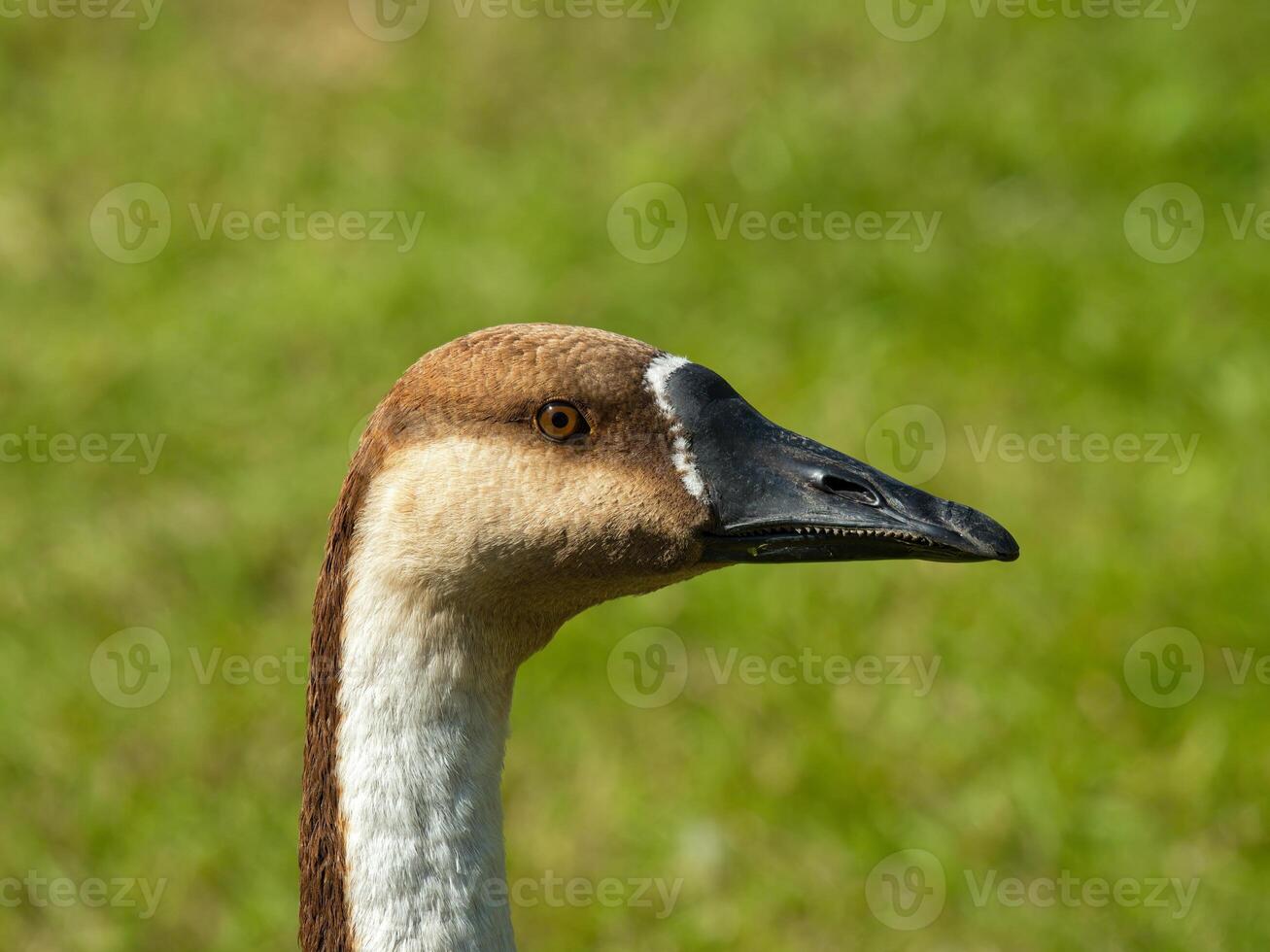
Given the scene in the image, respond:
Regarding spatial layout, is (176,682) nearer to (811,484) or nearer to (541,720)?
(541,720)

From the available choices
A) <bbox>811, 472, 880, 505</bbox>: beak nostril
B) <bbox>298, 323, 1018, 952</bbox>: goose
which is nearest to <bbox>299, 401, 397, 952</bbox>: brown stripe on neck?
<bbox>298, 323, 1018, 952</bbox>: goose

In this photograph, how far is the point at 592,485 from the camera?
2594 mm

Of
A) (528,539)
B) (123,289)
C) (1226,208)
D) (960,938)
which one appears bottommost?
(960,938)

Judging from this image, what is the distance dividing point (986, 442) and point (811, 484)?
322 centimetres

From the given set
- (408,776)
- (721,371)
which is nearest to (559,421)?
(408,776)

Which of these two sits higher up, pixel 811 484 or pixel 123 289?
pixel 123 289

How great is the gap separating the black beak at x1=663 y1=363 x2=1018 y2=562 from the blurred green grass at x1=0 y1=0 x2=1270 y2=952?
2.07 metres

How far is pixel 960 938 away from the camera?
425 centimetres

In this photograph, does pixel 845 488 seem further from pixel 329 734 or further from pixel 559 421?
pixel 329 734

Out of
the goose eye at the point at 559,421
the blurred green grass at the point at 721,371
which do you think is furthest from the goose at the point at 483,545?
the blurred green grass at the point at 721,371

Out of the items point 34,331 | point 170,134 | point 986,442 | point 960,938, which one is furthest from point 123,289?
point 960,938

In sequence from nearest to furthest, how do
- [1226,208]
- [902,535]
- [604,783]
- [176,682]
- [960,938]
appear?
[902,535]
[960,938]
[604,783]
[176,682]
[1226,208]

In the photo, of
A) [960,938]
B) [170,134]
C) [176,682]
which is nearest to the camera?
[960,938]

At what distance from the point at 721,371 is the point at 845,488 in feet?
11.2
